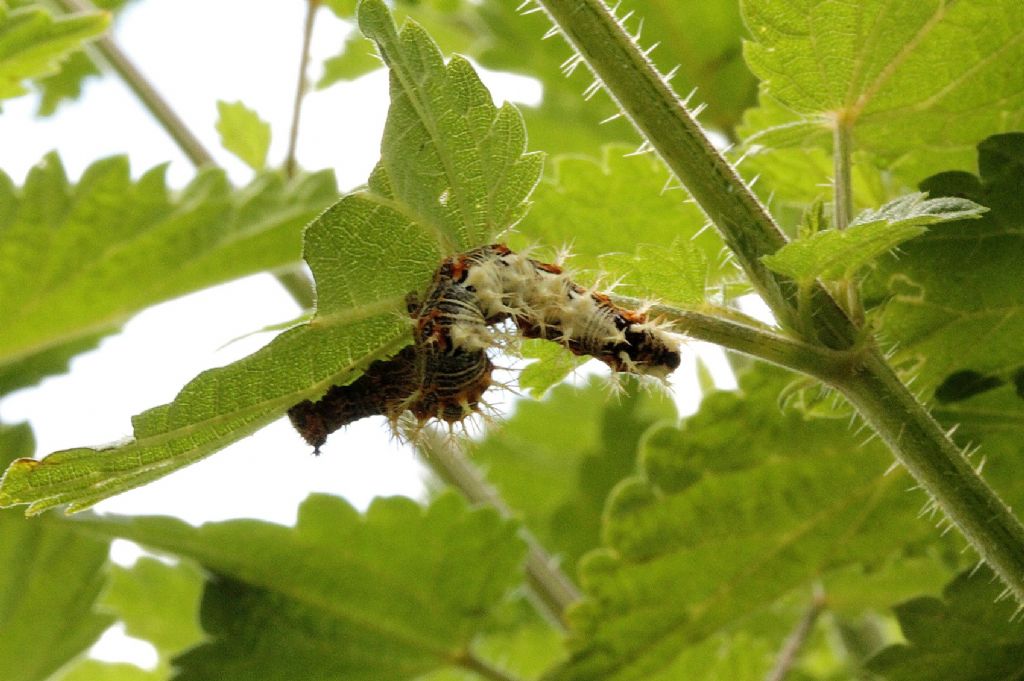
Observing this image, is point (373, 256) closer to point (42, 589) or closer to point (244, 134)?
point (42, 589)

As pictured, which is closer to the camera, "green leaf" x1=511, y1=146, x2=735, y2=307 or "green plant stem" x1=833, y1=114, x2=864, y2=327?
"green plant stem" x1=833, y1=114, x2=864, y2=327

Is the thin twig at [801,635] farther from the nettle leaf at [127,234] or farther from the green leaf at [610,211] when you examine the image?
the nettle leaf at [127,234]

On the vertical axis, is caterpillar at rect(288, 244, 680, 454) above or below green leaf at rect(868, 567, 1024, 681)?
above

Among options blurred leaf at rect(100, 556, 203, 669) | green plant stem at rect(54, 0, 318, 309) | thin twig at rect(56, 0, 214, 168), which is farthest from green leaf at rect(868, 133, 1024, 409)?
blurred leaf at rect(100, 556, 203, 669)

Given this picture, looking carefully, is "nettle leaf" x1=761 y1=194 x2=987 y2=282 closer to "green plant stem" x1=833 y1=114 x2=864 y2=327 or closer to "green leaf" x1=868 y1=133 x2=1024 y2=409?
"green plant stem" x1=833 y1=114 x2=864 y2=327

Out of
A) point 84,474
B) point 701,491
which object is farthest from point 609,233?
point 84,474

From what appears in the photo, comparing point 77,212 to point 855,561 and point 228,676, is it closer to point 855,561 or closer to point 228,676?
point 228,676
